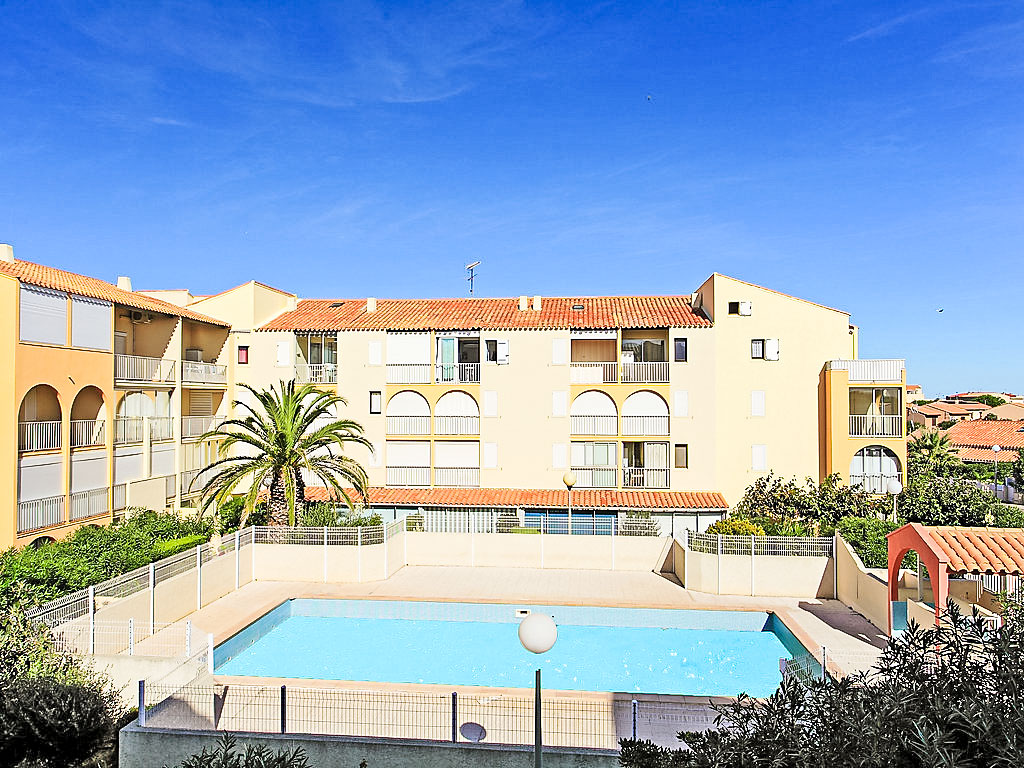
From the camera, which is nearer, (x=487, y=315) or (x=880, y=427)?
(x=880, y=427)

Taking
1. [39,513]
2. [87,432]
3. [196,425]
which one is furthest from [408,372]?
[39,513]

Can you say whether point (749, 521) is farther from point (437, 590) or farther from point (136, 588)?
point (136, 588)

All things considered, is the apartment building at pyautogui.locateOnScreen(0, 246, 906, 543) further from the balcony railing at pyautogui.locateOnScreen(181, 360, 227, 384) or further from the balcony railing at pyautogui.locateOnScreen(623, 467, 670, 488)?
the balcony railing at pyautogui.locateOnScreen(181, 360, 227, 384)

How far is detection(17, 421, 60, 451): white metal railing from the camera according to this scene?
833 inches

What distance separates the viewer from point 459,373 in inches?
1206

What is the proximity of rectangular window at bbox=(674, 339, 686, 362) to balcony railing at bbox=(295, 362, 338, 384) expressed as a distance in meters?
14.4

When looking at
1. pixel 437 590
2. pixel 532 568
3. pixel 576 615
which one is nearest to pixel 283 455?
pixel 437 590

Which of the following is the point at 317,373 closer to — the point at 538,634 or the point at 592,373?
the point at 592,373

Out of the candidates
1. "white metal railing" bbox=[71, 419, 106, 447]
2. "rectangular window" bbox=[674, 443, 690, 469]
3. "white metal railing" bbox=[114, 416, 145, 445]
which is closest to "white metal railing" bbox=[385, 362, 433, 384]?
"white metal railing" bbox=[114, 416, 145, 445]

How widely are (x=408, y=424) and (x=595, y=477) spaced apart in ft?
26.7

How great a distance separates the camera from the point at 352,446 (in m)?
30.7

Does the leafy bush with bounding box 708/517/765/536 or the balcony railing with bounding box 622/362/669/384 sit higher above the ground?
the balcony railing with bounding box 622/362/669/384

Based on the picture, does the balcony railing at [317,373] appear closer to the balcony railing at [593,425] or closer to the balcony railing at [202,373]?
the balcony railing at [202,373]

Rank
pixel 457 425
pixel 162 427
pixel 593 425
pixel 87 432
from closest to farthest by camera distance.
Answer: pixel 87 432, pixel 162 427, pixel 593 425, pixel 457 425
